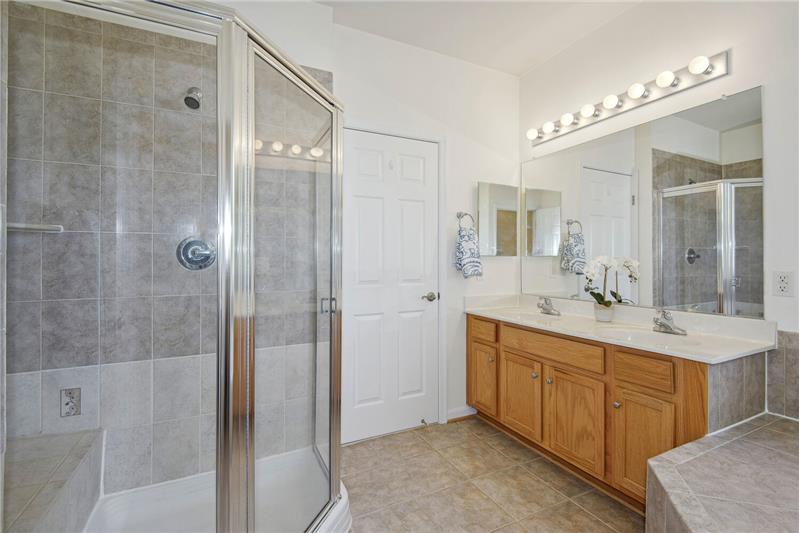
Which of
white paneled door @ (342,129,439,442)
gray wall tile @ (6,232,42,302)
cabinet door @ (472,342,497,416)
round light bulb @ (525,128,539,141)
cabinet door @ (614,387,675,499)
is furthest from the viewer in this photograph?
round light bulb @ (525,128,539,141)

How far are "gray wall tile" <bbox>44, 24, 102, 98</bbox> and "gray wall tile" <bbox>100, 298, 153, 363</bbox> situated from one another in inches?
34.8

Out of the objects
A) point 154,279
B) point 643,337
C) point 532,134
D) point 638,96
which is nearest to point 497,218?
point 532,134

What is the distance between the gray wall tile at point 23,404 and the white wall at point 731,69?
309 centimetres

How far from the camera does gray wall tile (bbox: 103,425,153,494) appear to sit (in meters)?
1.56

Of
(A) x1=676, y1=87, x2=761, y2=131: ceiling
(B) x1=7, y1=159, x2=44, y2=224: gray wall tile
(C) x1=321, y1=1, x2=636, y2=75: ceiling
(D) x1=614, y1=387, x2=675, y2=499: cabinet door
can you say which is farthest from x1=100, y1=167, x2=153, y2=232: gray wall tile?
(A) x1=676, y1=87, x2=761, y2=131: ceiling

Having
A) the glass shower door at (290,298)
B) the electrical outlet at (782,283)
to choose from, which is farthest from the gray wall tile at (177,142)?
the electrical outlet at (782,283)

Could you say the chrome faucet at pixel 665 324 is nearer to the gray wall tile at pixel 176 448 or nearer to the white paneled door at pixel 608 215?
the white paneled door at pixel 608 215

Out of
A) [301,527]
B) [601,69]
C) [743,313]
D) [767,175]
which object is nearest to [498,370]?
[743,313]

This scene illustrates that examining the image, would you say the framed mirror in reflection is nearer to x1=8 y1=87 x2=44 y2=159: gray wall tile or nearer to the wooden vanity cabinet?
the wooden vanity cabinet

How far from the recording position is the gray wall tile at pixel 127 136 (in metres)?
1.52

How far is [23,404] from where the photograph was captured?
1.43 meters

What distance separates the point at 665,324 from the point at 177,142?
255cm

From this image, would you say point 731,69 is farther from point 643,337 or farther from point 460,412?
point 460,412

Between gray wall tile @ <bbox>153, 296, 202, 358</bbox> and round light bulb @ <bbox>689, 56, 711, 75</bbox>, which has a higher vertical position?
round light bulb @ <bbox>689, 56, 711, 75</bbox>
